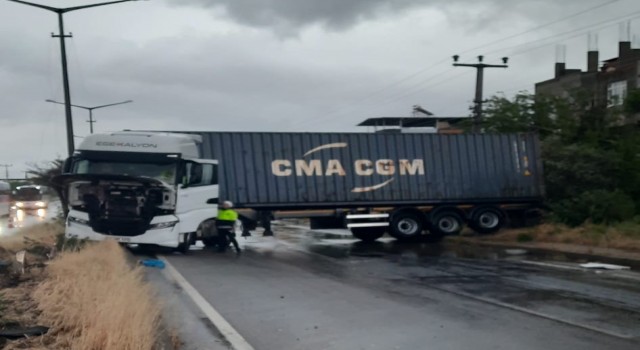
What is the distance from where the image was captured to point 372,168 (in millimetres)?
25062

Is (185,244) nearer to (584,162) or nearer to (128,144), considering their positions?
(128,144)

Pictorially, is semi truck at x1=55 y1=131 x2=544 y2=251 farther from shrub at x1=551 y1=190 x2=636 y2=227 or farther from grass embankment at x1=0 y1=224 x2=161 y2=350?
grass embankment at x1=0 y1=224 x2=161 y2=350

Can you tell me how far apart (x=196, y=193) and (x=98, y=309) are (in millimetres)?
12328

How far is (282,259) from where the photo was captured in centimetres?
1908

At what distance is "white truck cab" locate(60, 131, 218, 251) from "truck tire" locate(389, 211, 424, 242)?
766 cm

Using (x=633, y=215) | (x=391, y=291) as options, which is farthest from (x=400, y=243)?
(x=391, y=291)

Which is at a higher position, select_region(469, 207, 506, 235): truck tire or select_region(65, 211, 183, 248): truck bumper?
select_region(65, 211, 183, 248): truck bumper

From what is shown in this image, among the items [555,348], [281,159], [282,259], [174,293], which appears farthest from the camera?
[281,159]

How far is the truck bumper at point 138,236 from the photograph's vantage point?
18.9 m

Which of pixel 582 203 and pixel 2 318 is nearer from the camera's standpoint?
pixel 2 318

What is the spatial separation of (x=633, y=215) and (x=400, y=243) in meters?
7.31

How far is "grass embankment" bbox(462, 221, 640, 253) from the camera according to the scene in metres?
20.8

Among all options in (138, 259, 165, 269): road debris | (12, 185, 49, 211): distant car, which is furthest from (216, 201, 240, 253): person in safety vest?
(12, 185, 49, 211): distant car

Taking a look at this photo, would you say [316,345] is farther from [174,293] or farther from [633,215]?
[633,215]
